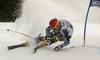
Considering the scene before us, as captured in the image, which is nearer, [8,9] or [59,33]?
[59,33]

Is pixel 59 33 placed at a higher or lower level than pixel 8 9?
lower

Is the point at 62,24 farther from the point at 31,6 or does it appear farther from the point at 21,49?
the point at 31,6

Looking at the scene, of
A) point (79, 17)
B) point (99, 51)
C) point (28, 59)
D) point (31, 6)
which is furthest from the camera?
point (79, 17)

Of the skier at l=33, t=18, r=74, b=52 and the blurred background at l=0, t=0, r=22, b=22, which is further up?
the blurred background at l=0, t=0, r=22, b=22

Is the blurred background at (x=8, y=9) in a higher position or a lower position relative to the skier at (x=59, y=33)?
higher

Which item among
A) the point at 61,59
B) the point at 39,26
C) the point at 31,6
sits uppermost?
the point at 31,6

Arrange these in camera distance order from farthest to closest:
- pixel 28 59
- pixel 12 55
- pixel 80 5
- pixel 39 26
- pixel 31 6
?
1. pixel 80 5
2. pixel 31 6
3. pixel 39 26
4. pixel 12 55
5. pixel 28 59

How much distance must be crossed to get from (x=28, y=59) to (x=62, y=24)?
0.84 metres

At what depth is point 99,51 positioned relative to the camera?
2486mm

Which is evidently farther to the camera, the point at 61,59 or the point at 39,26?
the point at 39,26

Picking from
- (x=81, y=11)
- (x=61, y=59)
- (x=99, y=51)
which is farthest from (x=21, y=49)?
(x=81, y=11)

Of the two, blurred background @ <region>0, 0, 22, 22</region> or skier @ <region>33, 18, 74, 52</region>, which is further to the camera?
blurred background @ <region>0, 0, 22, 22</region>

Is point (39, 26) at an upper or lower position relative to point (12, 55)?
upper

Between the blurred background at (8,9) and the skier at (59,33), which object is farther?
the blurred background at (8,9)
